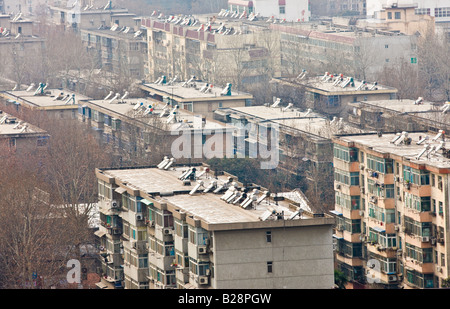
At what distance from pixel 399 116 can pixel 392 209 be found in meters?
15.7

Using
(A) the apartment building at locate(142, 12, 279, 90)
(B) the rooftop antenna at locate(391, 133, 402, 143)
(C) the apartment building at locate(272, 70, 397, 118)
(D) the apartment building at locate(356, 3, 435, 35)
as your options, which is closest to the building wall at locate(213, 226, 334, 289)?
(B) the rooftop antenna at locate(391, 133, 402, 143)

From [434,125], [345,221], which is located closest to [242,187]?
[345,221]

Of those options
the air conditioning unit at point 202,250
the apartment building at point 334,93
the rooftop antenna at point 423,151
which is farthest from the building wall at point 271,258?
the apartment building at point 334,93

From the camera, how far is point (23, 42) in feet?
262

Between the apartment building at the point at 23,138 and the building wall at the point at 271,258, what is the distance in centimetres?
2410

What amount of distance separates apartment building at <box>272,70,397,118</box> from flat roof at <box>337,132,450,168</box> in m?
19.9

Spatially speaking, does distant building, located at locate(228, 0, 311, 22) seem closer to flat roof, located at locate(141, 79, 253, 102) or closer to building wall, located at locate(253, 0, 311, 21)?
building wall, located at locate(253, 0, 311, 21)

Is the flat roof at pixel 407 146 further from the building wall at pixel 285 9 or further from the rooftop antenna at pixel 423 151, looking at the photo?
the building wall at pixel 285 9

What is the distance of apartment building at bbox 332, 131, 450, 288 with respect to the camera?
27781mm

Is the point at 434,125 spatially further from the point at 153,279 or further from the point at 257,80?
the point at 257,80

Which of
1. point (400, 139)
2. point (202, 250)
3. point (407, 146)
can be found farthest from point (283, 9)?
point (202, 250)

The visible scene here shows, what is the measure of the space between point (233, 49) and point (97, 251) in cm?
4024

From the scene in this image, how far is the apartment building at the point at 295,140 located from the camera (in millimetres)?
40812

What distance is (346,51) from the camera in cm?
7081
